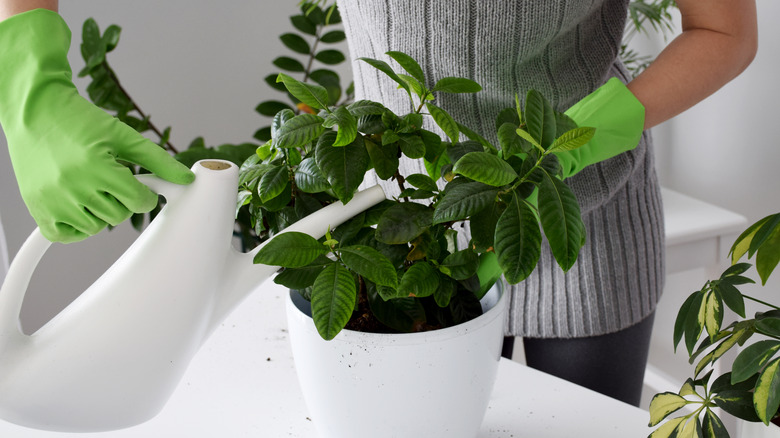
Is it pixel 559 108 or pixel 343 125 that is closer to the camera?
pixel 343 125

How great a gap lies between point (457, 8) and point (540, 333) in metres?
0.50

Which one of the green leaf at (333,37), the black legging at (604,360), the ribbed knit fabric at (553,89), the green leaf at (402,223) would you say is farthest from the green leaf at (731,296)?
the green leaf at (333,37)

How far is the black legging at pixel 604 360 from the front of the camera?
3.43 ft

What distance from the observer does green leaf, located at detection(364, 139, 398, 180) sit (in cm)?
52

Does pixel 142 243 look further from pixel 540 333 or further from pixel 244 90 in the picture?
pixel 244 90

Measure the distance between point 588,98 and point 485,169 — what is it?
410mm

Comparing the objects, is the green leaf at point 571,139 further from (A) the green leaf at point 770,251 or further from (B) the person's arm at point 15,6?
(B) the person's arm at point 15,6

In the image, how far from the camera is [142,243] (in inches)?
20.4

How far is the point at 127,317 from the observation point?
51 cm

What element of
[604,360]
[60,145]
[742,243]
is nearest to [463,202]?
[742,243]

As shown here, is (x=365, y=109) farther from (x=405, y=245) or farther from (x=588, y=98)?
(x=588, y=98)

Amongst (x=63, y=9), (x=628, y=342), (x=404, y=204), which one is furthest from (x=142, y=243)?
(x=63, y=9)

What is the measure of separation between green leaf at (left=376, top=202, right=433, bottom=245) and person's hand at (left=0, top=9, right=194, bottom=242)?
15 centimetres

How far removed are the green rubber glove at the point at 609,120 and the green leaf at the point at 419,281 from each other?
329mm
